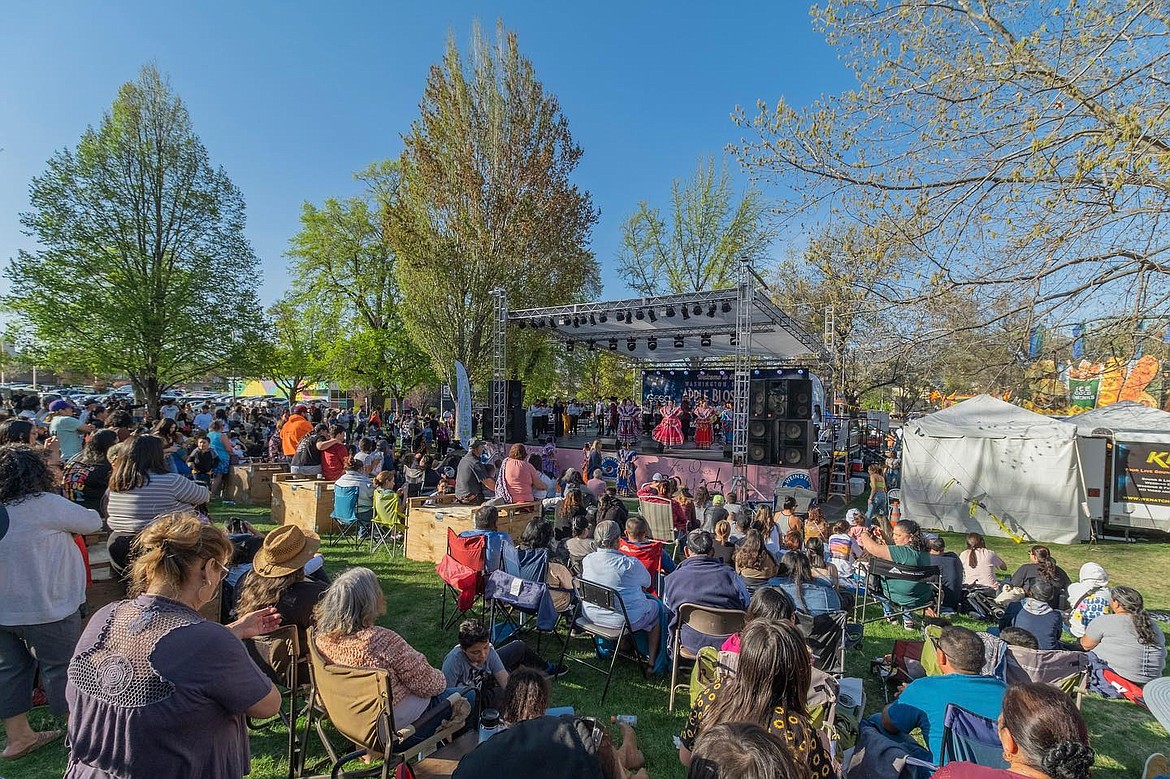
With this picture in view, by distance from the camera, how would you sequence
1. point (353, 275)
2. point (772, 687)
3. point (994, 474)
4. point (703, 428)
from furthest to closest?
point (353, 275)
point (703, 428)
point (994, 474)
point (772, 687)

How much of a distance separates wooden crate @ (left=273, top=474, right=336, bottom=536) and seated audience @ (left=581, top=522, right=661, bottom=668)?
501 cm

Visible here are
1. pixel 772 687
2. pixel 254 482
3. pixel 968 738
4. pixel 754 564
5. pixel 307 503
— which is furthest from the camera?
pixel 254 482

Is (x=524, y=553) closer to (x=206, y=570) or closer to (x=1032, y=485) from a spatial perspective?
(x=206, y=570)

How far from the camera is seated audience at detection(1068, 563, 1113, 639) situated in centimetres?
445

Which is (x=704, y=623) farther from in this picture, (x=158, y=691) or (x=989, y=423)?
(x=989, y=423)

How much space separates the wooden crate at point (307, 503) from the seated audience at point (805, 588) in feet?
20.2

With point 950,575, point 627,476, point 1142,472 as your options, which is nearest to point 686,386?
point 627,476

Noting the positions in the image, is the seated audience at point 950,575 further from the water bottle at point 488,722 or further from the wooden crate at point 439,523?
the water bottle at point 488,722

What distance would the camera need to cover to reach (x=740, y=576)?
3988 millimetres

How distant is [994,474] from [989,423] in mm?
973

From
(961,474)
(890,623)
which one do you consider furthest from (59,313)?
(961,474)

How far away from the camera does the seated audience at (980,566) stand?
564 centimetres

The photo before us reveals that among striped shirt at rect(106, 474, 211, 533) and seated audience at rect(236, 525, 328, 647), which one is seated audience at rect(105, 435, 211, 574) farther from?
seated audience at rect(236, 525, 328, 647)

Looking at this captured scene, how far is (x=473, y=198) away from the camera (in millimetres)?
16188
